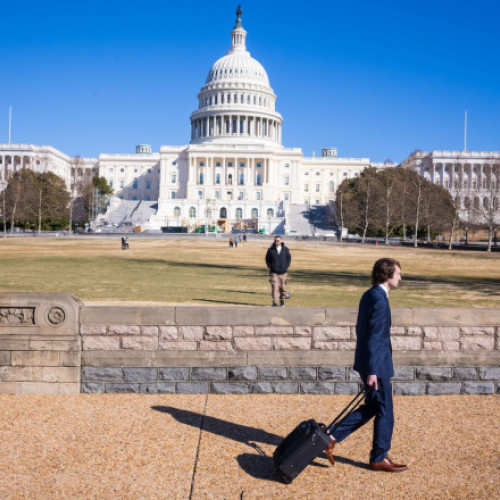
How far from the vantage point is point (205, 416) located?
8.46m

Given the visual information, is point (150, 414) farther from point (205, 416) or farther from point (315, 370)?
point (315, 370)

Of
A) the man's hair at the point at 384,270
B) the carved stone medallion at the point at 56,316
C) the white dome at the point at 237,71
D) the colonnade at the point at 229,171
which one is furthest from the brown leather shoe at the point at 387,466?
the white dome at the point at 237,71

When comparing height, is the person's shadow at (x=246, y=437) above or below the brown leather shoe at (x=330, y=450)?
below

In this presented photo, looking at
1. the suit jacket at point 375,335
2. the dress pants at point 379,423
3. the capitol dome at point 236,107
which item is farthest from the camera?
the capitol dome at point 236,107

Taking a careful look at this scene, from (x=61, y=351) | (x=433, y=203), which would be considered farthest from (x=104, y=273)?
(x=433, y=203)

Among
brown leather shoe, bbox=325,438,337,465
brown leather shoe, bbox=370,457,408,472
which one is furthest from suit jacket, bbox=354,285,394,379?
Result: brown leather shoe, bbox=370,457,408,472

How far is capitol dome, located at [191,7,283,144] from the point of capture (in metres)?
142

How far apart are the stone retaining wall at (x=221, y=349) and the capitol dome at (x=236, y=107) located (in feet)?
435

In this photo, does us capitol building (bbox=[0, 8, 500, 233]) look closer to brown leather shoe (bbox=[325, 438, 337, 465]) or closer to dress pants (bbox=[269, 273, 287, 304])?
dress pants (bbox=[269, 273, 287, 304])

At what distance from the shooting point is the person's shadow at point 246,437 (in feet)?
22.2

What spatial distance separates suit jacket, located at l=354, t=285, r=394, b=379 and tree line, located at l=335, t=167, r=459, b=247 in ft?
218

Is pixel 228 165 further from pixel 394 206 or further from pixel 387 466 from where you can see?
pixel 387 466

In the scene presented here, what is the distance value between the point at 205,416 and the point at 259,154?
418 feet

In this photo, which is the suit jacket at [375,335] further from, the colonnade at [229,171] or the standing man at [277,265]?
the colonnade at [229,171]
